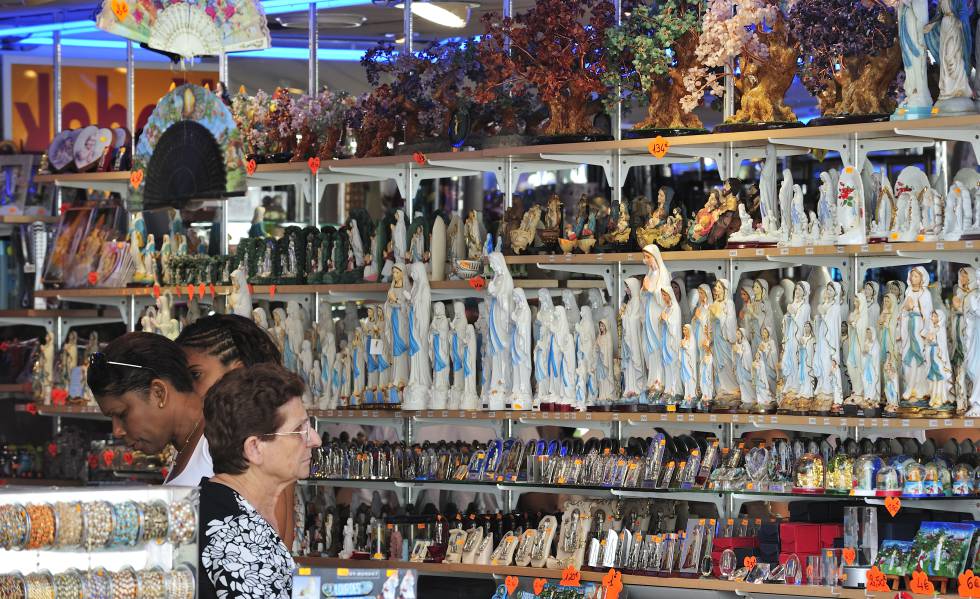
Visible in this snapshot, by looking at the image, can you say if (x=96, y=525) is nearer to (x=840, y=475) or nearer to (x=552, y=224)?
(x=840, y=475)

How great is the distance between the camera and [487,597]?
6578 millimetres

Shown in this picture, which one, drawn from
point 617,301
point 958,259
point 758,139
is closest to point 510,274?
point 617,301

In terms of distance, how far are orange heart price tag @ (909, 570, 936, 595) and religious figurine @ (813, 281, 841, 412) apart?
732 millimetres

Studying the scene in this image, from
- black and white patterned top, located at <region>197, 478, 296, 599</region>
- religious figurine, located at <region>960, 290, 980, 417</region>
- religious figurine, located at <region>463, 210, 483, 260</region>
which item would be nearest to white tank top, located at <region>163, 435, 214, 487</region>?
black and white patterned top, located at <region>197, 478, 296, 599</region>

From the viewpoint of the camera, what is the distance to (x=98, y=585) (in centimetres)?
284

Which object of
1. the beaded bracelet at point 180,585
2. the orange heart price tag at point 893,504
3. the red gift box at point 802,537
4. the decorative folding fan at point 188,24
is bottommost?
the red gift box at point 802,537

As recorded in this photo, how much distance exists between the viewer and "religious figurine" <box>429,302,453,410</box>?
6.74 meters

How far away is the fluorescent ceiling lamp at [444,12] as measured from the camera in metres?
8.34

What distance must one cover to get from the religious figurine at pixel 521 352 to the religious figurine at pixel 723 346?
2.80ft

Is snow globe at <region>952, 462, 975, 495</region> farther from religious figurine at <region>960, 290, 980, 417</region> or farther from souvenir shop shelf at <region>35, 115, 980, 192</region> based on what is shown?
souvenir shop shelf at <region>35, 115, 980, 192</region>

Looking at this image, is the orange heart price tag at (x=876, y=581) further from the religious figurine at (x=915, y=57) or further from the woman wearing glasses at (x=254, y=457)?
the woman wearing glasses at (x=254, y=457)

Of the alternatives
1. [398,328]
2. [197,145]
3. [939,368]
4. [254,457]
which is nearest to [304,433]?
[254,457]

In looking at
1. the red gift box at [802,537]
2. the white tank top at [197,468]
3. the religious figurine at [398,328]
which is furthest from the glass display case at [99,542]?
the religious figurine at [398,328]

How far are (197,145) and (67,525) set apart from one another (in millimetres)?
4429
